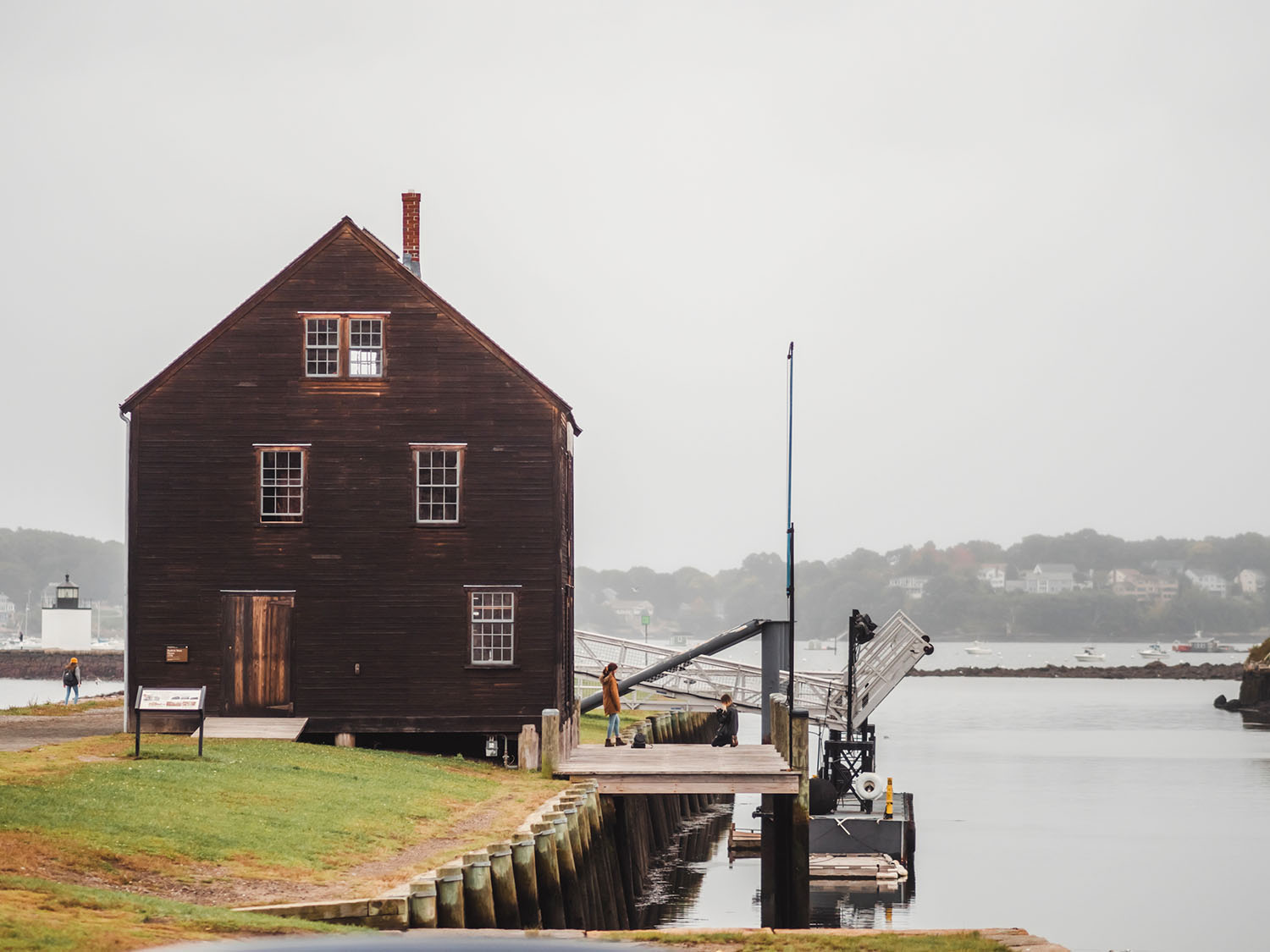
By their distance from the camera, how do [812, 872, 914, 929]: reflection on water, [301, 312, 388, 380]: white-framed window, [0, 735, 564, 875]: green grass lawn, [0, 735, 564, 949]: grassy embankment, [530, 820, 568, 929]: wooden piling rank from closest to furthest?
[0, 735, 564, 949]: grassy embankment, [0, 735, 564, 875]: green grass lawn, [530, 820, 568, 929]: wooden piling, [812, 872, 914, 929]: reflection on water, [301, 312, 388, 380]: white-framed window

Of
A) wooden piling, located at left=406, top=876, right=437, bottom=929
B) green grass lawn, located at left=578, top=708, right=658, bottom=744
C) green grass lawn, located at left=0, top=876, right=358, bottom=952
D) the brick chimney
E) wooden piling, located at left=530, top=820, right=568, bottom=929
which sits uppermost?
the brick chimney

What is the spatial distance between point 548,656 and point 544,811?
38.0 feet

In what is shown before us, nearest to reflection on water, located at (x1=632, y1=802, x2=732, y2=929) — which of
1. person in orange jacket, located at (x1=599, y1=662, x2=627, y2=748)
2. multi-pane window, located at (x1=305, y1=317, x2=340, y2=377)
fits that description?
person in orange jacket, located at (x1=599, y1=662, x2=627, y2=748)

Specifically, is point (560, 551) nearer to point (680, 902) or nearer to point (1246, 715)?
point (680, 902)

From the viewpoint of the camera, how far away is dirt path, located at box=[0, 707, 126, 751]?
1348 inches

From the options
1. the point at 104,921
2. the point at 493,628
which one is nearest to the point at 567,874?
the point at 104,921

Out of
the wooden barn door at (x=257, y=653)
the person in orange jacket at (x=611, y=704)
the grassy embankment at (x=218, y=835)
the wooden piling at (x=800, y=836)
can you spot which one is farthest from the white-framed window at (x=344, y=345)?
the wooden piling at (x=800, y=836)

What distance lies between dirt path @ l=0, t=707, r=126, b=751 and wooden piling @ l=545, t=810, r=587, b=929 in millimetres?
14387

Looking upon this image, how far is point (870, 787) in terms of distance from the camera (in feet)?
126

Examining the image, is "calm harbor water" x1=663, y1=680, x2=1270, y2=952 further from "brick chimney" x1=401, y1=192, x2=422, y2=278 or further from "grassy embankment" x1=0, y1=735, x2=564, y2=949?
"brick chimney" x1=401, y1=192, x2=422, y2=278

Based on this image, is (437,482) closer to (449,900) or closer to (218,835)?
(218,835)

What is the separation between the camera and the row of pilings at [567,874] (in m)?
16.5

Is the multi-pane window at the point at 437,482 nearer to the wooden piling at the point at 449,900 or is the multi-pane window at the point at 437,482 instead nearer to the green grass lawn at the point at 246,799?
the green grass lawn at the point at 246,799

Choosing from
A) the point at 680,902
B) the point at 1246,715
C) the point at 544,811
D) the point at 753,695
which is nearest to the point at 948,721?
the point at 1246,715
